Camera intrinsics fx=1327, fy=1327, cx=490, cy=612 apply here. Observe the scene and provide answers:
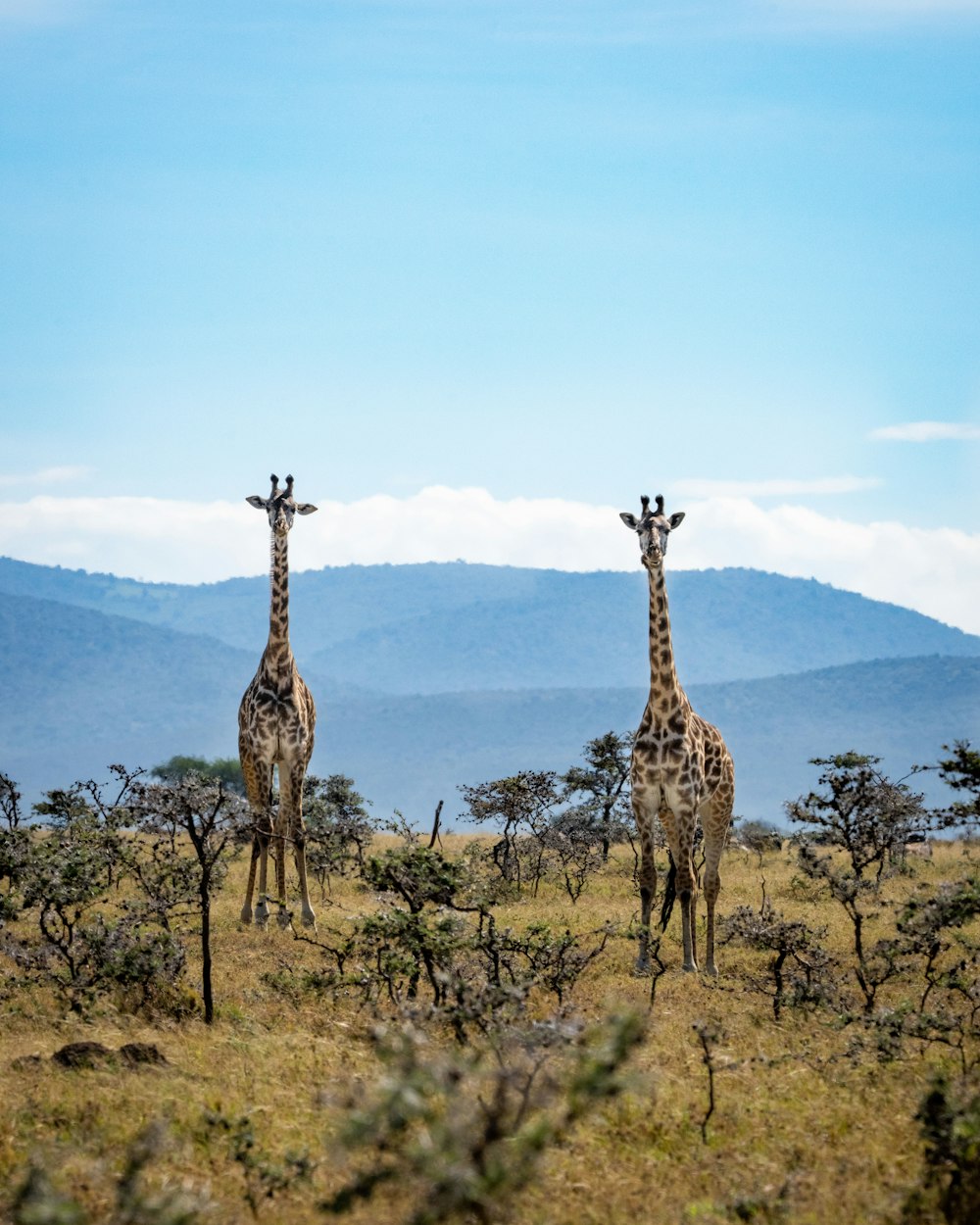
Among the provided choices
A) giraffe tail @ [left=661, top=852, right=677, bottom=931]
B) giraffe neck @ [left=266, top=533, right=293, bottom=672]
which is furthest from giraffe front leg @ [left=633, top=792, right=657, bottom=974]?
giraffe neck @ [left=266, top=533, right=293, bottom=672]

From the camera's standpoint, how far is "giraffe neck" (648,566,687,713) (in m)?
16.5

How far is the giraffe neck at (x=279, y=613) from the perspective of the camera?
63.7ft

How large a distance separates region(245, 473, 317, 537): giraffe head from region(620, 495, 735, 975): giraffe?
5576mm

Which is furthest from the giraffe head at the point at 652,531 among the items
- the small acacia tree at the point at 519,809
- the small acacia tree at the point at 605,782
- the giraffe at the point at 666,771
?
the small acacia tree at the point at 605,782

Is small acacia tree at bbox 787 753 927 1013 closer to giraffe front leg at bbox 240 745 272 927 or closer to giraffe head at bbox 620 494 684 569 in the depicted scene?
giraffe head at bbox 620 494 684 569

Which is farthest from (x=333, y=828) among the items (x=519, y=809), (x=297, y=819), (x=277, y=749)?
(x=519, y=809)

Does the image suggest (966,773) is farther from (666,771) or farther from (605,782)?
(605,782)

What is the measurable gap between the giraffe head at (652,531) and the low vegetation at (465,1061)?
442 centimetres

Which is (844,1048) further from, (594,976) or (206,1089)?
(206,1089)

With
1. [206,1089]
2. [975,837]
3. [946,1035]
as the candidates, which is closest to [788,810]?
[946,1035]

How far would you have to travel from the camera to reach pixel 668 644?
1659cm

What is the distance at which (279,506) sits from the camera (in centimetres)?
1997

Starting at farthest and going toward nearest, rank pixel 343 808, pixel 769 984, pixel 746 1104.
A: 1. pixel 343 808
2. pixel 769 984
3. pixel 746 1104

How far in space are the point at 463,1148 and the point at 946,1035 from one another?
7391mm
